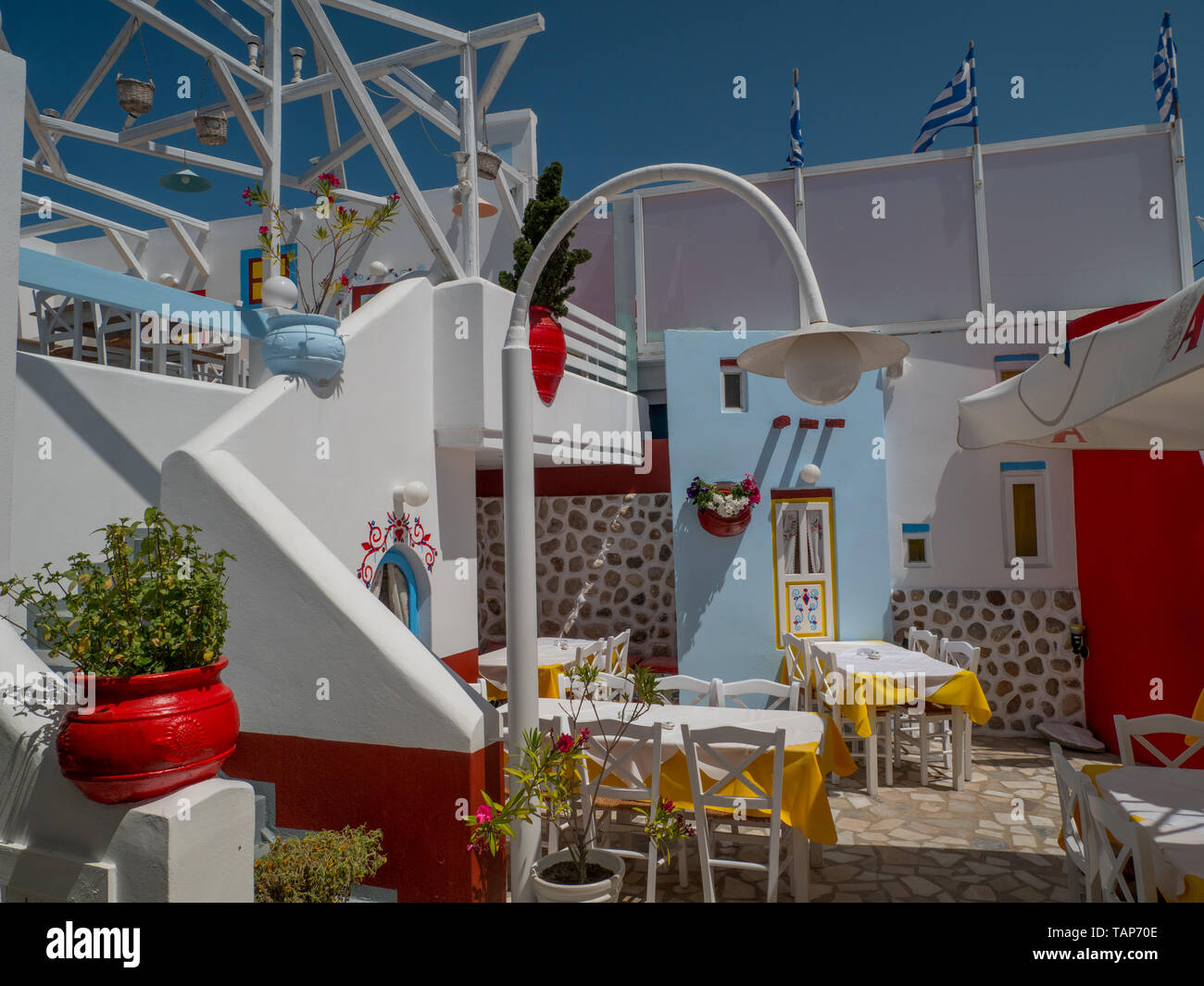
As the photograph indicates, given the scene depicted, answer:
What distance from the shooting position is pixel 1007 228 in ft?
30.7

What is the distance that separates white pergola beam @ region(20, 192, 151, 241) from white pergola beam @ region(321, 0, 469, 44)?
3957 mm

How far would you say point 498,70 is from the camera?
7895 mm

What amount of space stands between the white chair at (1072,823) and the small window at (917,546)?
4927 mm

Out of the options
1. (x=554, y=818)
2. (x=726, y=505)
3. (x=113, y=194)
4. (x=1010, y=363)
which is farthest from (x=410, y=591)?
(x=113, y=194)

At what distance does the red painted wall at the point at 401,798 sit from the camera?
337 cm

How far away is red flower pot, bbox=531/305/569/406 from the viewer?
6988mm

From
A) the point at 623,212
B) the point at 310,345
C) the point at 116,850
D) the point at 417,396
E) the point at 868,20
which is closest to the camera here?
the point at 116,850

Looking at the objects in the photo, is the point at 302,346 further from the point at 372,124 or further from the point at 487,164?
the point at 487,164

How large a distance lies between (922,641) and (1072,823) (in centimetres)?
430

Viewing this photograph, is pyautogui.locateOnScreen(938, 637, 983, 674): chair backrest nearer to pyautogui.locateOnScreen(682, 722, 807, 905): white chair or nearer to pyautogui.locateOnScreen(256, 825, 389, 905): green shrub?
pyautogui.locateOnScreen(682, 722, 807, 905): white chair

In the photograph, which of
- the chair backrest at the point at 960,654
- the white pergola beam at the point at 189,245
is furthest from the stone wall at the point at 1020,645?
the white pergola beam at the point at 189,245
